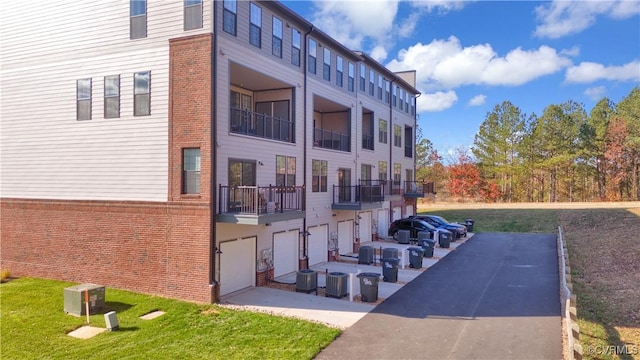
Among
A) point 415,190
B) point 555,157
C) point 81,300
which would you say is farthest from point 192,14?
point 555,157

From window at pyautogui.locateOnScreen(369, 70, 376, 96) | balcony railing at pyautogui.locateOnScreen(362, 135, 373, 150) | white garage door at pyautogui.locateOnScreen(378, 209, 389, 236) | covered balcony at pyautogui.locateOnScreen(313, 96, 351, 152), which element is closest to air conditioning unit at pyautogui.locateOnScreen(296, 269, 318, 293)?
covered balcony at pyautogui.locateOnScreen(313, 96, 351, 152)

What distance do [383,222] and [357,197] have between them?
639 cm

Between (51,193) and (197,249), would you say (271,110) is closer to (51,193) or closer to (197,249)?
(197,249)

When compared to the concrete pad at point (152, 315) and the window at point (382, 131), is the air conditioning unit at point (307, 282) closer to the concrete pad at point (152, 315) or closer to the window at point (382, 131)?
the concrete pad at point (152, 315)

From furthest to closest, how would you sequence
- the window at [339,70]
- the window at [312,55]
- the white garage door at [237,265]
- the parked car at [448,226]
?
the parked car at [448,226] → the window at [339,70] → the window at [312,55] → the white garage door at [237,265]

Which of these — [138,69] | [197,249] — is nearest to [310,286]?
[197,249]

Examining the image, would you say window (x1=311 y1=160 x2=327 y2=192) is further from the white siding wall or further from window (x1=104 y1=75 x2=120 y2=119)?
window (x1=104 y1=75 x2=120 y2=119)

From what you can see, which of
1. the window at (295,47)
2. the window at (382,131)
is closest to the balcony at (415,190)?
the window at (382,131)

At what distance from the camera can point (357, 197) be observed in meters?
24.7

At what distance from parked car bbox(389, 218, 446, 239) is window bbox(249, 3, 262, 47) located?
1620 cm

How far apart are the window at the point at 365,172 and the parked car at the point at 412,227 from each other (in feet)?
→ 12.8

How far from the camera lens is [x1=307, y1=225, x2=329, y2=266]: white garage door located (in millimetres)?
20634

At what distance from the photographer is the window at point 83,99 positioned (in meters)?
16.2

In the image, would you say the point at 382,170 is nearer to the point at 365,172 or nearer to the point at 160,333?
the point at 365,172
